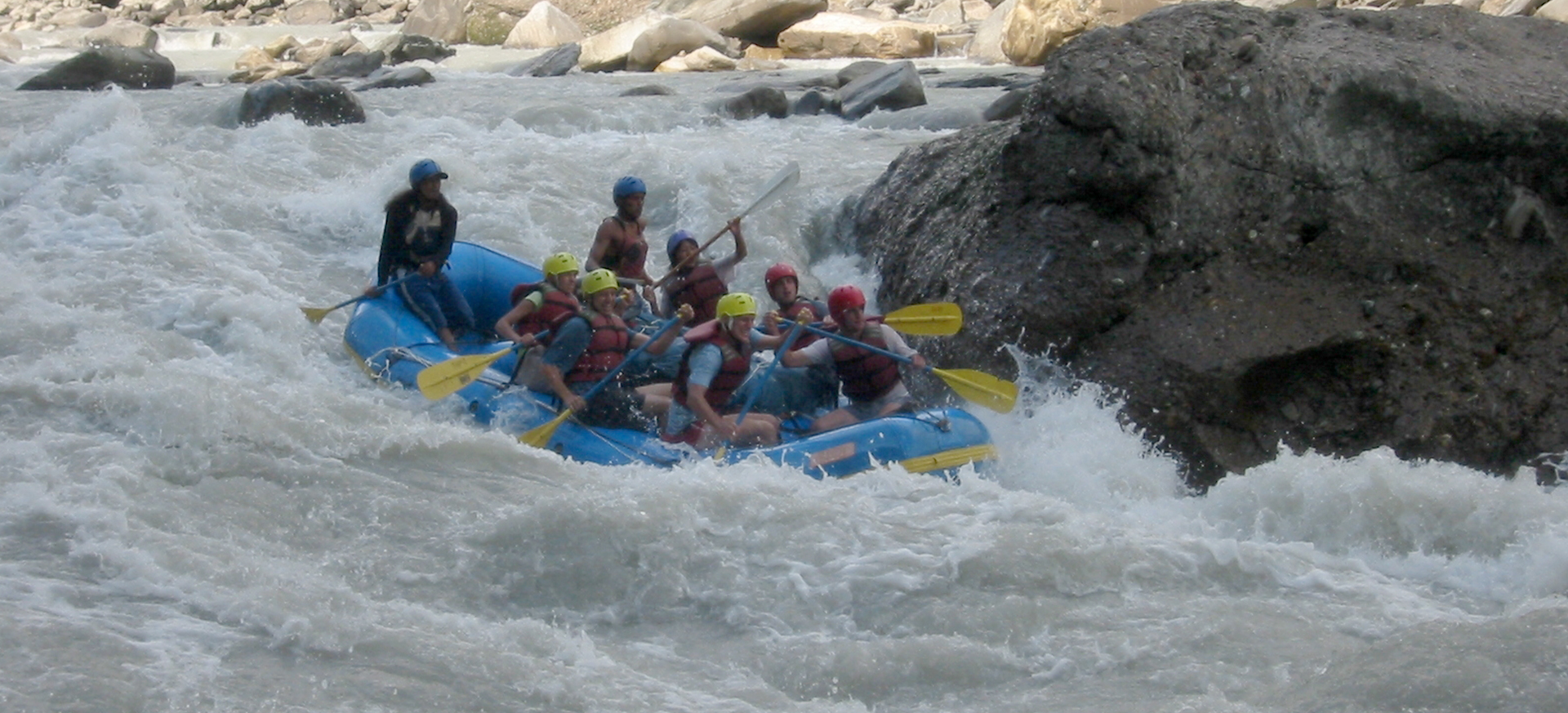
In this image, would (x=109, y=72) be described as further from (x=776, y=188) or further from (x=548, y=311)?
(x=548, y=311)

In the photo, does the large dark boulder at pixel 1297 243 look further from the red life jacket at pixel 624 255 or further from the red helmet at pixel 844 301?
the red life jacket at pixel 624 255

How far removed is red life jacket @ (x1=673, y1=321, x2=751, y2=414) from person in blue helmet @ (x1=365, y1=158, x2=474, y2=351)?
1533 mm

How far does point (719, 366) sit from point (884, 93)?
7.70m

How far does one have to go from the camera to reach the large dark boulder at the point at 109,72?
1410cm

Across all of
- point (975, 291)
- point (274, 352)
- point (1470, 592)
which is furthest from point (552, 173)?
point (1470, 592)

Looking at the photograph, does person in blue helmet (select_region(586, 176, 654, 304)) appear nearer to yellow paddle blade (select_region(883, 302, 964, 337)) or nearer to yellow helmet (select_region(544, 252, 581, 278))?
yellow helmet (select_region(544, 252, 581, 278))

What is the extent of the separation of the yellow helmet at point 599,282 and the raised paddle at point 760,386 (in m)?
0.70

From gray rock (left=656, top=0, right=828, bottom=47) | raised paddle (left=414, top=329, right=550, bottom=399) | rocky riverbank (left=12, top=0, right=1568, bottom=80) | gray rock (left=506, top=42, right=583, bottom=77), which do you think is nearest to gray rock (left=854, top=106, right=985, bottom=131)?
rocky riverbank (left=12, top=0, right=1568, bottom=80)

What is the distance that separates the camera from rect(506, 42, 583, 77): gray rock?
1866 centimetres

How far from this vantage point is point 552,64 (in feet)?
61.5

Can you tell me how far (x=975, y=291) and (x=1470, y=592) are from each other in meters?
2.35

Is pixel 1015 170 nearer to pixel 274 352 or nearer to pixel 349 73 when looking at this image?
pixel 274 352

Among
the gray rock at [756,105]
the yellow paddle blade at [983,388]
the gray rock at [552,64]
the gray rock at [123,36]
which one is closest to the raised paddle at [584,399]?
the yellow paddle blade at [983,388]

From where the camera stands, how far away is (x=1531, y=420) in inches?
218
